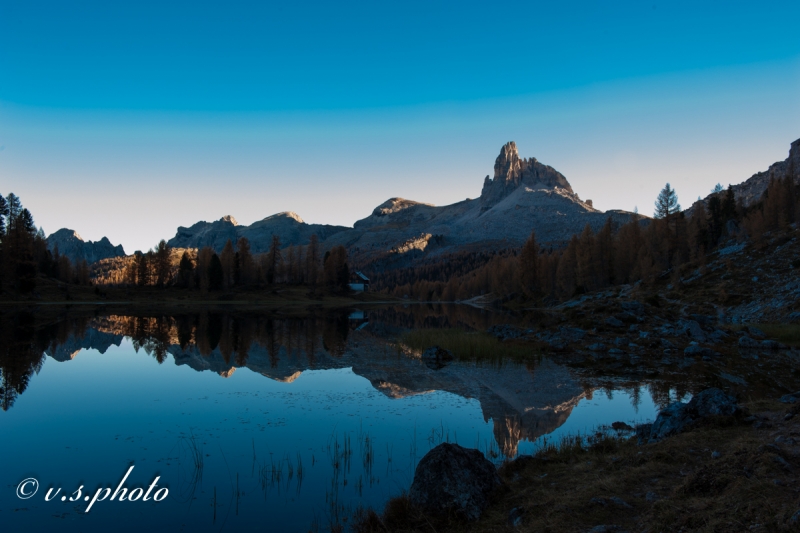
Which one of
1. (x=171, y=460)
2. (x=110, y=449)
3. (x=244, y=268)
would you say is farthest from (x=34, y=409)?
(x=244, y=268)

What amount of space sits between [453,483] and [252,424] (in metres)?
11.2

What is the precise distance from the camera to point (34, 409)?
66.0ft

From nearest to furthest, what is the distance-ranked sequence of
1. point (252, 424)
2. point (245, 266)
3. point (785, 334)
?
point (252, 424) < point (785, 334) < point (245, 266)

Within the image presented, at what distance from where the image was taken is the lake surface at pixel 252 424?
38.6 ft

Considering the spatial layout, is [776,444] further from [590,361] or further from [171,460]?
[590,361]

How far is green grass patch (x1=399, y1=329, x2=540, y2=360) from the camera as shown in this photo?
37.6 m

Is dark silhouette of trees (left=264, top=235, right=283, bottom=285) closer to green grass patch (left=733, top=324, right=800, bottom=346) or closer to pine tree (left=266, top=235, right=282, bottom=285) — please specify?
pine tree (left=266, top=235, right=282, bottom=285)

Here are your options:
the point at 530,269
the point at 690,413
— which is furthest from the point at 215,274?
the point at 690,413

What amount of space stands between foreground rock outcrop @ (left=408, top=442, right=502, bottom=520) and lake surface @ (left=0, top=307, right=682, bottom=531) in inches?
85.2

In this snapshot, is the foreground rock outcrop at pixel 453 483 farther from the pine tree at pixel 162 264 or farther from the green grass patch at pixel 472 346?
the pine tree at pixel 162 264

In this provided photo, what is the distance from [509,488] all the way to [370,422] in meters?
8.88

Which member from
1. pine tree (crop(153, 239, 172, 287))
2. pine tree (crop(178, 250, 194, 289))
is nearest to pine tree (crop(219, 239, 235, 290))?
pine tree (crop(178, 250, 194, 289))

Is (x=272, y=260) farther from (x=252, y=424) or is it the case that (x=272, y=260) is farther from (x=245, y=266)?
(x=252, y=424)

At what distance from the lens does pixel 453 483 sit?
411 inches
